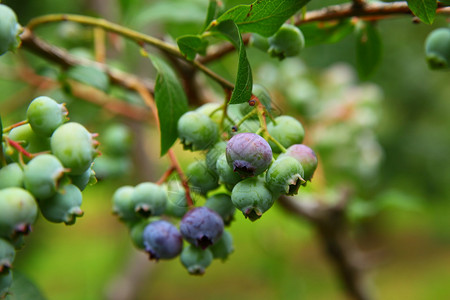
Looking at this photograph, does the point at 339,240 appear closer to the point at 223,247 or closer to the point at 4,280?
the point at 223,247

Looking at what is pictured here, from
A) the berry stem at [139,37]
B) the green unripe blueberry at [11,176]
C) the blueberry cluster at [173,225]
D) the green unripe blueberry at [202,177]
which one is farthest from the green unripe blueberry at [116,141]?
the green unripe blueberry at [11,176]

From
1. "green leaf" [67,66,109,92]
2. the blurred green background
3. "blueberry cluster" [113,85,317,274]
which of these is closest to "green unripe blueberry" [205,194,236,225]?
"blueberry cluster" [113,85,317,274]

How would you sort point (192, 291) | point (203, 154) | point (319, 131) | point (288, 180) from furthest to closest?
point (192, 291)
point (319, 131)
point (203, 154)
point (288, 180)

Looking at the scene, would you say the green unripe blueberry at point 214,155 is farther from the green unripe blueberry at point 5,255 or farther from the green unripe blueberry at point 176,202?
the green unripe blueberry at point 5,255

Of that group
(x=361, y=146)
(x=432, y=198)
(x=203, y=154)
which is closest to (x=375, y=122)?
(x=361, y=146)

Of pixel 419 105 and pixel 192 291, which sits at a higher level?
pixel 419 105

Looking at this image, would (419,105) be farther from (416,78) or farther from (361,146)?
(361,146)
